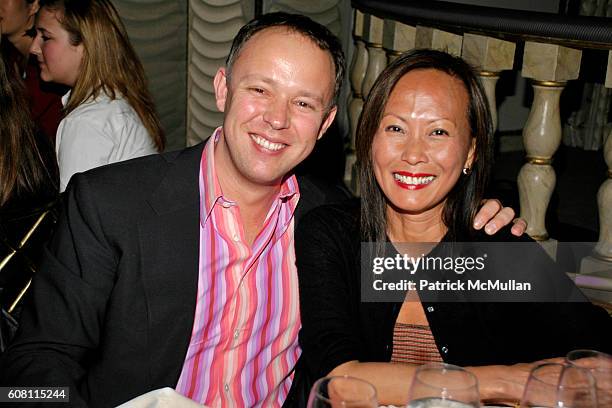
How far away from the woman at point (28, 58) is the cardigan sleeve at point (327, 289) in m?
2.06

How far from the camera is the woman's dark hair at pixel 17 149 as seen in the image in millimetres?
2365

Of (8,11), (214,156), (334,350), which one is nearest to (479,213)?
(334,350)

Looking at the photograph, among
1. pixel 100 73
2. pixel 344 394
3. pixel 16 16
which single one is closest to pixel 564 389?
pixel 344 394

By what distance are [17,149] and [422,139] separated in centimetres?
137

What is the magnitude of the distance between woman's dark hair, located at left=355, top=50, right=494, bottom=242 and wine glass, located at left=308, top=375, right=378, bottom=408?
3.38 ft

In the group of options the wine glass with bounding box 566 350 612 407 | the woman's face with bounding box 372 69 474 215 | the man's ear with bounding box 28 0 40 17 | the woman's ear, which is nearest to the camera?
the wine glass with bounding box 566 350 612 407

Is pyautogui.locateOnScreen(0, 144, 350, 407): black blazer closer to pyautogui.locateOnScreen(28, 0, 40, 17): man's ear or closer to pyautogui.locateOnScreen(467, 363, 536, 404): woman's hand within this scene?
pyautogui.locateOnScreen(467, 363, 536, 404): woman's hand

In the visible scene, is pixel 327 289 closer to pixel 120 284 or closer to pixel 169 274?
pixel 169 274

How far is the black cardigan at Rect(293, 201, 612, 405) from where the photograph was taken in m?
1.88

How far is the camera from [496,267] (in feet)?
6.62

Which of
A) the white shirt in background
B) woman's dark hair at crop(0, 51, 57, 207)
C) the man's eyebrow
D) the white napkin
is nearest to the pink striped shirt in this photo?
the man's eyebrow

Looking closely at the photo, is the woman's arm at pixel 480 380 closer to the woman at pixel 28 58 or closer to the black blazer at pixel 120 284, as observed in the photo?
the black blazer at pixel 120 284

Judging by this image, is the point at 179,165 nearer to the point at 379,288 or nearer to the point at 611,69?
the point at 379,288

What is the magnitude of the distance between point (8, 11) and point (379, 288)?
8.87 feet
